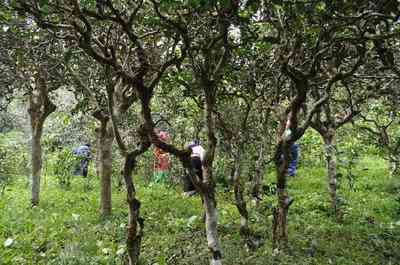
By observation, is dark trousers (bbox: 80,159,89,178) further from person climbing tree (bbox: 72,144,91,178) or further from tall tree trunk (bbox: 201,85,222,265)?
tall tree trunk (bbox: 201,85,222,265)

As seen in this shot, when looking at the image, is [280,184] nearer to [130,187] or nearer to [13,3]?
[130,187]

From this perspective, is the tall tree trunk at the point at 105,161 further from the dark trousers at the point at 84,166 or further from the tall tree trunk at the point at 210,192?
the dark trousers at the point at 84,166

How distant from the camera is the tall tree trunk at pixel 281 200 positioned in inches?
273

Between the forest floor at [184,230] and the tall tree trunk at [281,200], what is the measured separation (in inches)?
9.1

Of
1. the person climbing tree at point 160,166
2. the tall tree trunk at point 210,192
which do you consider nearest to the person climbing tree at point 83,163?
the person climbing tree at point 160,166

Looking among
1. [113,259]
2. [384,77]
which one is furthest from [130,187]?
[384,77]

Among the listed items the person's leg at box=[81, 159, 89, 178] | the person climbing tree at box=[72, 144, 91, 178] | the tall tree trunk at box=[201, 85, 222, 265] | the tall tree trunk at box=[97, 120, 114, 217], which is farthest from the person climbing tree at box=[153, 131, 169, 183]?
the tall tree trunk at box=[201, 85, 222, 265]

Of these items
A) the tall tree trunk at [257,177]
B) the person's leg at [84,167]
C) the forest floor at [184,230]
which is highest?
the person's leg at [84,167]

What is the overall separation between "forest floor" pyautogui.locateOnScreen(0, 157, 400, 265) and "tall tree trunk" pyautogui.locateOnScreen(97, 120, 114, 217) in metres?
0.24

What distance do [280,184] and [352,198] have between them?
6.01 meters

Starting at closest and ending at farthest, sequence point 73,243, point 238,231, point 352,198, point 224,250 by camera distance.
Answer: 1. point 224,250
2. point 73,243
3. point 238,231
4. point 352,198

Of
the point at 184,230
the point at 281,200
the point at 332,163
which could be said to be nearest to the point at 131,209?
the point at 281,200

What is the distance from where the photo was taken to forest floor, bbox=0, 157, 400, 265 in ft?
25.1

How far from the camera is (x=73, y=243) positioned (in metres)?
8.25
